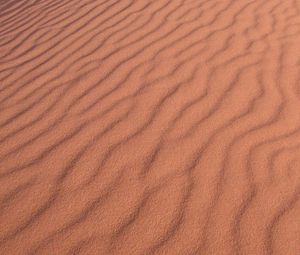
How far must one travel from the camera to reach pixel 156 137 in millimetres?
2488

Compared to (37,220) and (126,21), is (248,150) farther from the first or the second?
(126,21)

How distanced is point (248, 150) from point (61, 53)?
213 cm

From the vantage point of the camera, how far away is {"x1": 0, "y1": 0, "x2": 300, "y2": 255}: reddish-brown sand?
6.29 feet

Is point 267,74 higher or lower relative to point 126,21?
lower

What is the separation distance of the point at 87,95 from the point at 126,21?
1.50 m

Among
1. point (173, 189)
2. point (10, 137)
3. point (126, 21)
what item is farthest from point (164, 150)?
point (126, 21)

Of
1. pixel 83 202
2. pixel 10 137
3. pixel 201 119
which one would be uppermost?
pixel 10 137

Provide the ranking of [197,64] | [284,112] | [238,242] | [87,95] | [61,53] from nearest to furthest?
[238,242]
[284,112]
[87,95]
[197,64]
[61,53]

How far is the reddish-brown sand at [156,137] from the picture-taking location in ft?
6.29

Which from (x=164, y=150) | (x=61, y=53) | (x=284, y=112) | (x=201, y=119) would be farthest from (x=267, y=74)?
(x=61, y=53)

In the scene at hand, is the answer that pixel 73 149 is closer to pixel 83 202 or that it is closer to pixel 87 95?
pixel 83 202

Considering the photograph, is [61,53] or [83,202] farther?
[61,53]

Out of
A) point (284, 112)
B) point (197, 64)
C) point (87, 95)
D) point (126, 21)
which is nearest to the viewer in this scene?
point (284, 112)

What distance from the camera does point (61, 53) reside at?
146 inches
